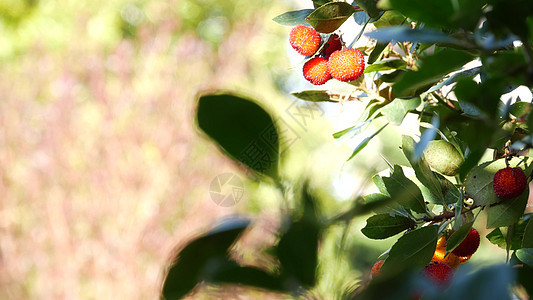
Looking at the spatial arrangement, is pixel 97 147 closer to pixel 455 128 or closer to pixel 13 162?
pixel 13 162

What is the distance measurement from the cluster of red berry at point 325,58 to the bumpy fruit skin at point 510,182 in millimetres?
134

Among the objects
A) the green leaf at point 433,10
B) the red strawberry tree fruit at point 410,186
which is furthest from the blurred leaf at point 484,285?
the green leaf at point 433,10

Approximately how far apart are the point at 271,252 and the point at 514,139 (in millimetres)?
336

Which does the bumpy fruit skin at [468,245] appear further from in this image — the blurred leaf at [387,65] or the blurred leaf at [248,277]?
Result: the blurred leaf at [248,277]

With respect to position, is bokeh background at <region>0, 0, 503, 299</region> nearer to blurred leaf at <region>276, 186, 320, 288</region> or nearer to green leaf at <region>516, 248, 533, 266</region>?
green leaf at <region>516, 248, 533, 266</region>

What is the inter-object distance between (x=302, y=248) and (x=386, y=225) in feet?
0.98

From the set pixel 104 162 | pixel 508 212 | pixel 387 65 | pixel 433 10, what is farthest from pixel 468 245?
pixel 104 162

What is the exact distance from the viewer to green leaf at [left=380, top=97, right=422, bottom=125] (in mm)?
486

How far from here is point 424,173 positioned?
46 centimetres

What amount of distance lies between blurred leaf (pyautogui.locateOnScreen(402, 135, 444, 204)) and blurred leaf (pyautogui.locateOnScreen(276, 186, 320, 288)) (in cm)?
26

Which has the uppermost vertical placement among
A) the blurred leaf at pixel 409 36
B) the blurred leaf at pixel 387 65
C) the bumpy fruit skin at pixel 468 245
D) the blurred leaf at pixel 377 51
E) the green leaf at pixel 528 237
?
the blurred leaf at pixel 409 36

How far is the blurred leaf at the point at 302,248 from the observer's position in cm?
19

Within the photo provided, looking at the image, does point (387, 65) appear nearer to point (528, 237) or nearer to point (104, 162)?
point (528, 237)

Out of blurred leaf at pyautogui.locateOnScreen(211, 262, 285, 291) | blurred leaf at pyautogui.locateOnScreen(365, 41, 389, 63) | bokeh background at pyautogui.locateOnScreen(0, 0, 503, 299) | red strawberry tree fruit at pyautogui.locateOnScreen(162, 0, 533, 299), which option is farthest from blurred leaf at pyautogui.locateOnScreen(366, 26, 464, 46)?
bokeh background at pyautogui.locateOnScreen(0, 0, 503, 299)
